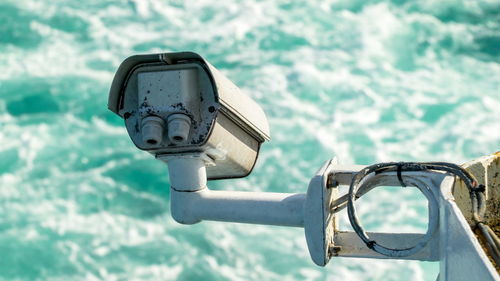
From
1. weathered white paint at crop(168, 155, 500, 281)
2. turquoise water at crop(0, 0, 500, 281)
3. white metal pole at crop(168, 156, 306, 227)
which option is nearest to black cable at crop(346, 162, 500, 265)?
weathered white paint at crop(168, 155, 500, 281)

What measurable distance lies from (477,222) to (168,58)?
1243 mm

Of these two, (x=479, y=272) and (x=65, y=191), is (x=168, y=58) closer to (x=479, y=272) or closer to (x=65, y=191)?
(x=479, y=272)

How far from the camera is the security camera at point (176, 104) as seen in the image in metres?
2.99

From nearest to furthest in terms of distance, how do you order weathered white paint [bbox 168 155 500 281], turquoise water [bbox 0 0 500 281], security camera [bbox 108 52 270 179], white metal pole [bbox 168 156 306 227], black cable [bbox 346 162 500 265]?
weathered white paint [bbox 168 155 500 281] < black cable [bbox 346 162 500 265] < white metal pole [bbox 168 156 306 227] < security camera [bbox 108 52 270 179] < turquoise water [bbox 0 0 500 281]

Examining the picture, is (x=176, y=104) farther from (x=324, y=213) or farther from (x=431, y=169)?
(x=431, y=169)

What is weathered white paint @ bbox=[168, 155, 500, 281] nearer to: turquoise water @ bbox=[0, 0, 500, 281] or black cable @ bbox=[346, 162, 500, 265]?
black cable @ bbox=[346, 162, 500, 265]

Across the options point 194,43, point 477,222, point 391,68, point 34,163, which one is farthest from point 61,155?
point 477,222

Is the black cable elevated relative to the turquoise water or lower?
elevated

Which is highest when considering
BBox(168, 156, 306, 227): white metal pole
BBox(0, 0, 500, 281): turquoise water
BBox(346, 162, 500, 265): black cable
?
BBox(346, 162, 500, 265): black cable

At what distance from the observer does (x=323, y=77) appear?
1222 cm

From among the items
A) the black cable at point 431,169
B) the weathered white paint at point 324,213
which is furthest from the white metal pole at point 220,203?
the black cable at point 431,169

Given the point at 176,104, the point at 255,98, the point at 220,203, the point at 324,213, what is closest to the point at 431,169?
the point at 324,213

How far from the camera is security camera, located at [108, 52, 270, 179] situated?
299cm

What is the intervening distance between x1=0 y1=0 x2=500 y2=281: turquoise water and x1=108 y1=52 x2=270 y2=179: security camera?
20.0ft
